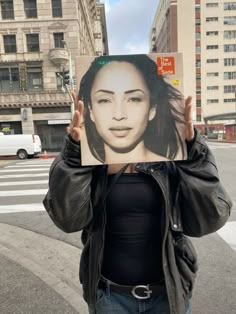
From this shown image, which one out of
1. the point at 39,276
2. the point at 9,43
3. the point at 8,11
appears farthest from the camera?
the point at 9,43

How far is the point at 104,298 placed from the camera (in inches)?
66.7

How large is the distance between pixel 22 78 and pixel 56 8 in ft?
21.8

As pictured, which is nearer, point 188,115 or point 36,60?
point 188,115

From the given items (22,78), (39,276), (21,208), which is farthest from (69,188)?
(22,78)

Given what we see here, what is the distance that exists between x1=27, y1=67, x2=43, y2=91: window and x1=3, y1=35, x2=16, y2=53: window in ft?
7.29

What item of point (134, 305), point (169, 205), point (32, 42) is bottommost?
point (134, 305)

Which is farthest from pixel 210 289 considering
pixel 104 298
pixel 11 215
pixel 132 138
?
pixel 11 215

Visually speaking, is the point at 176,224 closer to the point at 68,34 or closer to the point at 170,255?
the point at 170,255

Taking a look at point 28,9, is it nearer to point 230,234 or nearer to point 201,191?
point 230,234

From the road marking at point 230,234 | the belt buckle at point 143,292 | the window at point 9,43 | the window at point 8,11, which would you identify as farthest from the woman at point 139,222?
the window at point 8,11

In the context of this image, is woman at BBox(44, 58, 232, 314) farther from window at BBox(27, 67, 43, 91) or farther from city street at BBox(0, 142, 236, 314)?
window at BBox(27, 67, 43, 91)

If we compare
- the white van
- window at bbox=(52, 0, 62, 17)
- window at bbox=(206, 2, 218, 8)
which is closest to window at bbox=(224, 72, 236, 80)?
window at bbox=(206, 2, 218, 8)

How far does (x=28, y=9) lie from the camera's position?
2830 cm

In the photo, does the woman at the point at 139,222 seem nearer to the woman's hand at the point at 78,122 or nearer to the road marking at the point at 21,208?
the woman's hand at the point at 78,122
